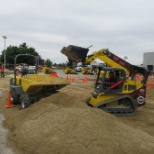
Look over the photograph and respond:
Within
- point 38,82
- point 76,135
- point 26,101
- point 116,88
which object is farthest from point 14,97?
point 76,135

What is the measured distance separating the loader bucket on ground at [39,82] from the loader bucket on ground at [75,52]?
1.08 meters

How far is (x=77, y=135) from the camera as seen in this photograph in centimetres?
706

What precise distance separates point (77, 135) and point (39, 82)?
515cm

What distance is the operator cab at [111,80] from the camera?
1136 centimetres

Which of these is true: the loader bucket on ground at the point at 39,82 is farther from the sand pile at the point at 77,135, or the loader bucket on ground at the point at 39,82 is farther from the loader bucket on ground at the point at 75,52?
the sand pile at the point at 77,135

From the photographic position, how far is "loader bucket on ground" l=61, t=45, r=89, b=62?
39.5ft

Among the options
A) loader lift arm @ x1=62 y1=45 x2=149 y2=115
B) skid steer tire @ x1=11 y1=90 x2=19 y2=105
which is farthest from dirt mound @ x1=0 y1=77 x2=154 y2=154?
skid steer tire @ x1=11 y1=90 x2=19 y2=105

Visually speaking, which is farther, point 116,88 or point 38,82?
point 38,82

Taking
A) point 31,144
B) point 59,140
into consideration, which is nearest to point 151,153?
point 59,140

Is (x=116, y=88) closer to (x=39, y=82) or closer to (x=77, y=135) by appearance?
(x=39, y=82)

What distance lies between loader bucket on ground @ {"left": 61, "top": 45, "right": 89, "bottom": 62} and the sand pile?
359 cm

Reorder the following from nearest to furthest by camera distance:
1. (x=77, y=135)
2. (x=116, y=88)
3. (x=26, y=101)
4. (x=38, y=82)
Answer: (x=77, y=135)
(x=116, y=88)
(x=38, y=82)
(x=26, y=101)

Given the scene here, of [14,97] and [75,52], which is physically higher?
[75,52]

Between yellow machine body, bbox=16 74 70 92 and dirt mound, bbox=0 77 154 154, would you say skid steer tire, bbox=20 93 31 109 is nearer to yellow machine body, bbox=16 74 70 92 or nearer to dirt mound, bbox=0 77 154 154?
yellow machine body, bbox=16 74 70 92
